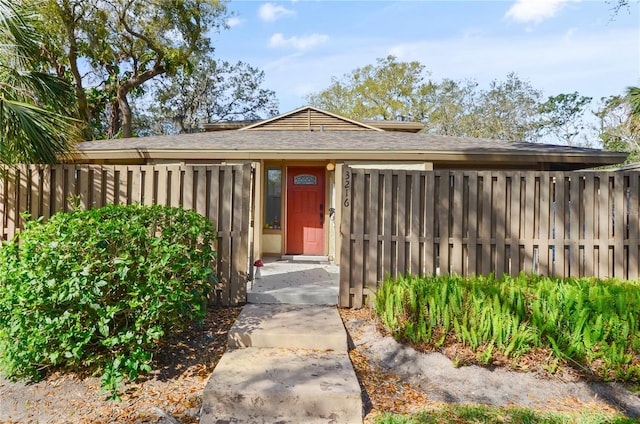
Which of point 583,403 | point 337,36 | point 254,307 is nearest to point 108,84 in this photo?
point 337,36

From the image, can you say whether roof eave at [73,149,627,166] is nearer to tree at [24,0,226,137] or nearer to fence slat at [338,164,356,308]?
fence slat at [338,164,356,308]

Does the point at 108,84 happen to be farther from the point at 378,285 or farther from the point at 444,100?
the point at 444,100

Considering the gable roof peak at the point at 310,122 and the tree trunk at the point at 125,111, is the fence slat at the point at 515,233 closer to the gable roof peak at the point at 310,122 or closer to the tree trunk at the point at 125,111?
the gable roof peak at the point at 310,122

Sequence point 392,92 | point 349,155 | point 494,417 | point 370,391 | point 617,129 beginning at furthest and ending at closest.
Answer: point 392,92 < point 617,129 < point 349,155 < point 370,391 < point 494,417

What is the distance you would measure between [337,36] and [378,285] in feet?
35.0

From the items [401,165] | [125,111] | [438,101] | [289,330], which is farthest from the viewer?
[438,101]

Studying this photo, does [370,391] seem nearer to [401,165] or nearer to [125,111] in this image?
[401,165]

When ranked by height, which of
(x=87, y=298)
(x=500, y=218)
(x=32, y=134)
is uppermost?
(x=32, y=134)

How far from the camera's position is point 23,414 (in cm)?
290

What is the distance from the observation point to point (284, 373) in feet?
10.5

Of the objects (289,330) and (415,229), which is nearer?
(289,330)

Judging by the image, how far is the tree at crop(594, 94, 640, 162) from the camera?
22.4m

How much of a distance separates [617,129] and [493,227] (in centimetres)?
2709

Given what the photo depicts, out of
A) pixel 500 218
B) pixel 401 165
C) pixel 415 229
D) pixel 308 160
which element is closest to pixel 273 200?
pixel 308 160
